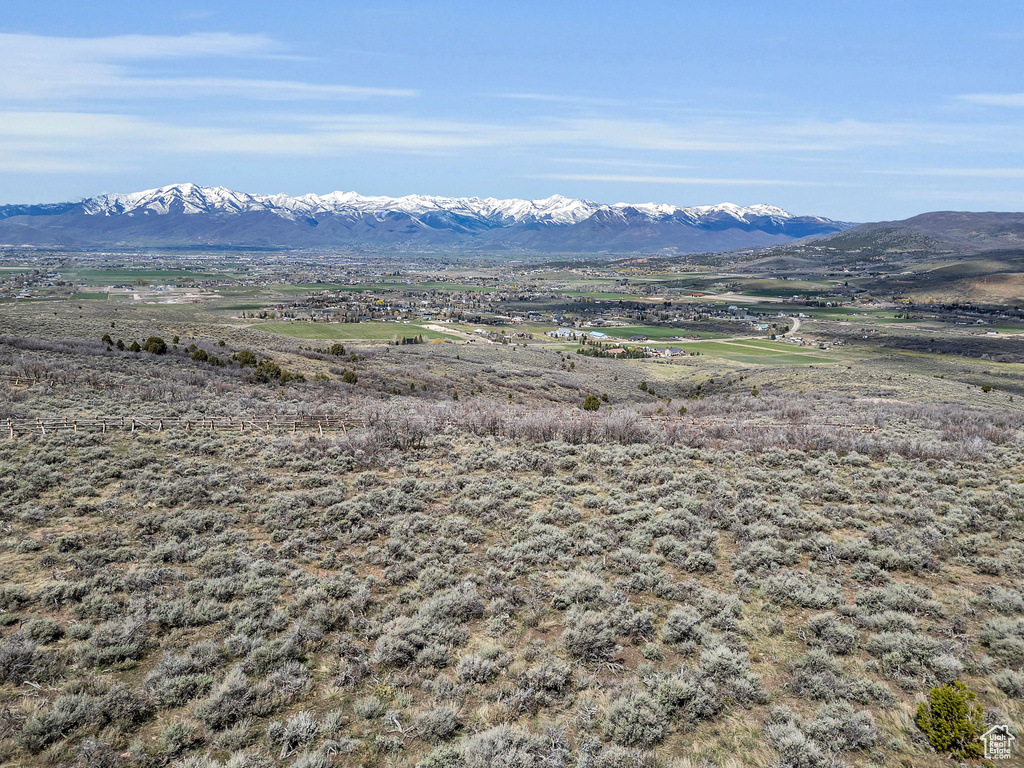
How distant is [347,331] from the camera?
124 metres

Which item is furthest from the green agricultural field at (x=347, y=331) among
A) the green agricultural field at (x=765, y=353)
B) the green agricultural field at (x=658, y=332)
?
the green agricultural field at (x=765, y=353)

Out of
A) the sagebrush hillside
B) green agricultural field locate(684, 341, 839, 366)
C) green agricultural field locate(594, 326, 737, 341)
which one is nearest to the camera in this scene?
the sagebrush hillside

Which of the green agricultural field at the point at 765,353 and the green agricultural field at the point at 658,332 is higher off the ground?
the green agricultural field at the point at 658,332

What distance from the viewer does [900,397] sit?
148ft

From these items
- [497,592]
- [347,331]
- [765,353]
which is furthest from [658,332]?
[497,592]

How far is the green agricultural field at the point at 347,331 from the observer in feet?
373

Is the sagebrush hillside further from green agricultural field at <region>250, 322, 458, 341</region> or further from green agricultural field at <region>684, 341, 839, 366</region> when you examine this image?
green agricultural field at <region>250, 322, 458, 341</region>

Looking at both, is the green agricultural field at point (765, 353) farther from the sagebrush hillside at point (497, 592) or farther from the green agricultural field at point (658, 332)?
the sagebrush hillside at point (497, 592)

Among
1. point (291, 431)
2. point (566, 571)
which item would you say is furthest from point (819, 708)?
point (291, 431)

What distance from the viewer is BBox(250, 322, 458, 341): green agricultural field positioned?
373 feet

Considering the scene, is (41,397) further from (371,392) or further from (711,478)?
(711,478)

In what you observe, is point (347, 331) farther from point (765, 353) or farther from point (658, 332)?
point (765, 353)

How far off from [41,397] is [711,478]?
32415 millimetres

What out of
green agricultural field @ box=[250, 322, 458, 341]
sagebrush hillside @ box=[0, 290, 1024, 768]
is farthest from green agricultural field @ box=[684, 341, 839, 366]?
sagebrush hillside @ box=[0, 290, 1024, 768]
